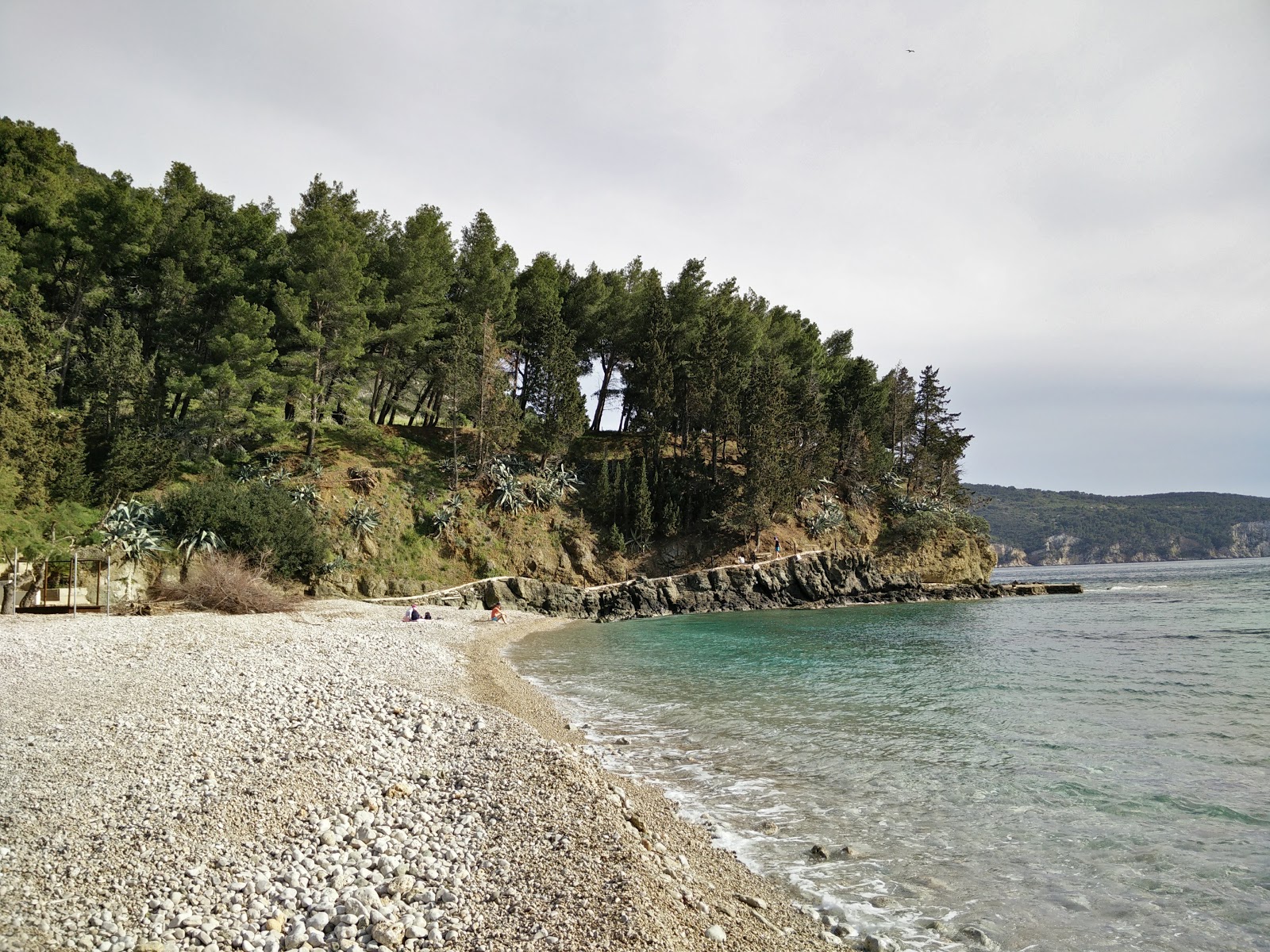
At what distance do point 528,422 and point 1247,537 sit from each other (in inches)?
8756

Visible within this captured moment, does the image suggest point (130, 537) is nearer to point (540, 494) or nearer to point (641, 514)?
point (540, 494)

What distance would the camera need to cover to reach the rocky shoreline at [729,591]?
34.9 metres

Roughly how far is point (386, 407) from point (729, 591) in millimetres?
25794

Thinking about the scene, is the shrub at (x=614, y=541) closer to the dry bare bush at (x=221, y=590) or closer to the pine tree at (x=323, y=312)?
the pine tree at (x=323, y=312)

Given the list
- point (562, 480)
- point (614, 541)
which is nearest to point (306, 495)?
point (562, 480)

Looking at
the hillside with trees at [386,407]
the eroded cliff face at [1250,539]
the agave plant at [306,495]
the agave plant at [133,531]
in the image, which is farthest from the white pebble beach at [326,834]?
the eroded cliff face at [1250,539]

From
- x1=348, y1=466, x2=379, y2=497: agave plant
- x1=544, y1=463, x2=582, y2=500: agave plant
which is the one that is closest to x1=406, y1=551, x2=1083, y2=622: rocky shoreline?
x1=544, y1=463, x2=582, y2=500: agave plant

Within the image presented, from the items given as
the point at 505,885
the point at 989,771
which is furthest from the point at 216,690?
the point at 989,771

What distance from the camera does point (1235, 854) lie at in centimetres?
662

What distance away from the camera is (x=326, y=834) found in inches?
220

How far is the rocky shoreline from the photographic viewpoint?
114 feet

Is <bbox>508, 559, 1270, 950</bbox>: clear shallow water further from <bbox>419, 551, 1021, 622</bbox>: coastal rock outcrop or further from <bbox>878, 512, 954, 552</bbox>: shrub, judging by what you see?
<bbox>878, 512, 954, 552</bbox>: shrub

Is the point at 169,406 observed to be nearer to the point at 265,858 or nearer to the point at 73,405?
the point at 73,405

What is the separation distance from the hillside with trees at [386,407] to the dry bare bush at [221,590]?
4.68 ft
